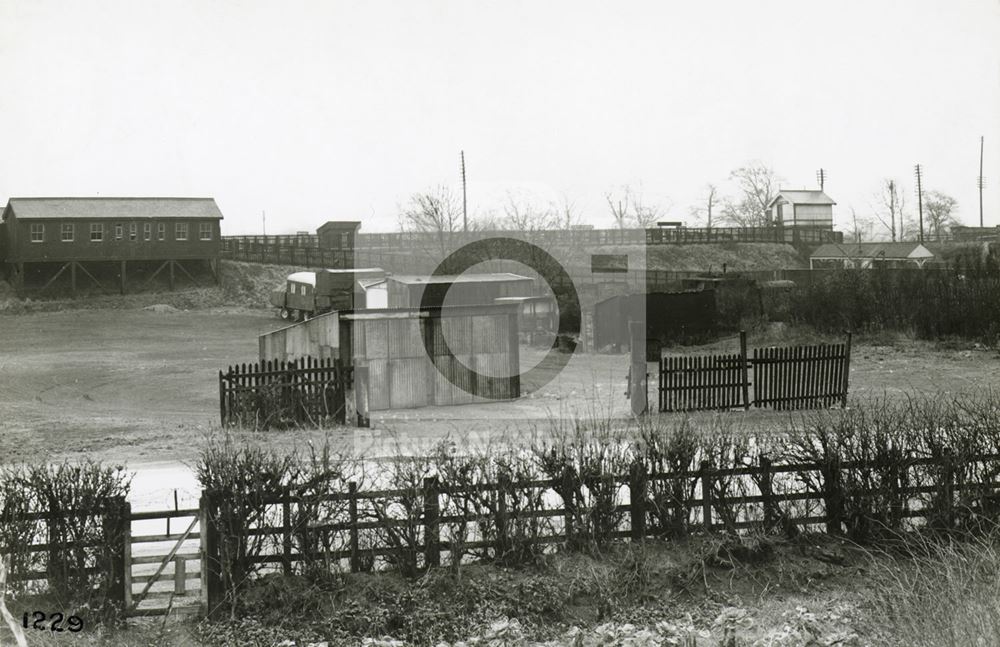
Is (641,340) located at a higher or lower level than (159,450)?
higher

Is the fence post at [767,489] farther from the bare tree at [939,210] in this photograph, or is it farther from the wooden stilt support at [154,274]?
the bare tree at [939,210]

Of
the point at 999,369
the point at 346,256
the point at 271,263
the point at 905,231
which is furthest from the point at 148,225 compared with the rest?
the point at 905,231

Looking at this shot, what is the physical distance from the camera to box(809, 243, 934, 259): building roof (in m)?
→ 59.6

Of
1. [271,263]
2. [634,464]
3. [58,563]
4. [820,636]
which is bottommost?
[820,636]

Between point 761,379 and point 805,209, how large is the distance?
2357 inches

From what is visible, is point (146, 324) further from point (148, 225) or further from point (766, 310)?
point (766, 310)

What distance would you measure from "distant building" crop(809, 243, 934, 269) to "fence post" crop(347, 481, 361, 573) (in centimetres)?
5213

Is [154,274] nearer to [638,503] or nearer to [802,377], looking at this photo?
[802,377]

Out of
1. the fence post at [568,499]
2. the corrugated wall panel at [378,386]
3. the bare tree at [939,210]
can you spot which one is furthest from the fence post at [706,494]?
the bare tree at [939,210]

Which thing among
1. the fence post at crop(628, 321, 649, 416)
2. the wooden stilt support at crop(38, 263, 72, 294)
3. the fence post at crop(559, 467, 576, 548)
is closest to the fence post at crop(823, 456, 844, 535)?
the fence post at crop(559, 467, 576, 548)

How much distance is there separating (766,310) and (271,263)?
31998 millimetres

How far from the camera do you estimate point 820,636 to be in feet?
30.0

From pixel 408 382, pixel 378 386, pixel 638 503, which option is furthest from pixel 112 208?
pixel 638 503

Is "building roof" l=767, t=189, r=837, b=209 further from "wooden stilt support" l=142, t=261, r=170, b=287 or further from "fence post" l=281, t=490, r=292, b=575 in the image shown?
"fence post" l=281, t=490, r=292, b=575
